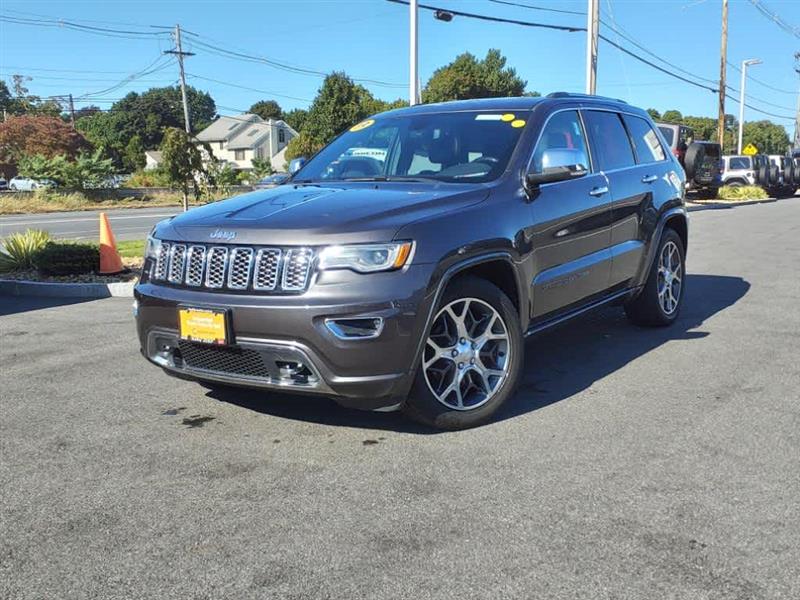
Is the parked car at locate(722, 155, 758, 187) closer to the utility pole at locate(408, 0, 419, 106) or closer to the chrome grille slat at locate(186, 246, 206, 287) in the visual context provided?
the utility pole at locate(408, 0, 419, 106)

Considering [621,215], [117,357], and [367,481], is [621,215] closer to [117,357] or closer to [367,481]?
[367,481]

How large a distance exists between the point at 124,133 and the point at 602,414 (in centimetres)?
10955

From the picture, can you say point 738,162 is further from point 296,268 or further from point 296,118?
point 296,118

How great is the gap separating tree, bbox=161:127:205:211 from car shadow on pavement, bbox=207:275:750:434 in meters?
8.87

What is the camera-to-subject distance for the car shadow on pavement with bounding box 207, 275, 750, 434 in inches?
170

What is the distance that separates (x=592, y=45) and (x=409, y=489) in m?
23.5

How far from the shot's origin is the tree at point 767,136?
4867 inches

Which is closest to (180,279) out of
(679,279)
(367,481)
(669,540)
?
(367,481)

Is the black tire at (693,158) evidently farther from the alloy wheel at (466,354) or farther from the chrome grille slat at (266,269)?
the chrome grille slat at (266,269)

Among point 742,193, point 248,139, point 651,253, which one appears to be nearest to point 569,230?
point 651,253

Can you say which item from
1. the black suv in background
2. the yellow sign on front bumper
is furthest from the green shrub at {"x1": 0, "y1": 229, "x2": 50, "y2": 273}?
the yellow sign on front bumper

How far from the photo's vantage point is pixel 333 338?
3.50 meters

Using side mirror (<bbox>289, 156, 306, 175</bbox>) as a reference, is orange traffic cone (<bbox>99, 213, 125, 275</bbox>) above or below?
below

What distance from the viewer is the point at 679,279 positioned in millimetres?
6625
